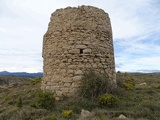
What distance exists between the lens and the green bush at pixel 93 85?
29.1 feet

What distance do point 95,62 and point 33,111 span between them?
3.55m

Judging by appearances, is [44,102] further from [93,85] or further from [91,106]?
[93,85]

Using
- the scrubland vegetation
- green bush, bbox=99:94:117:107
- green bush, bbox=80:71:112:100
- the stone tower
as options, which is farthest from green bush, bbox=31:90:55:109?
green bush, bbox=99:94:117:107

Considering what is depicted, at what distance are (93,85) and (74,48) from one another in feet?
6.22

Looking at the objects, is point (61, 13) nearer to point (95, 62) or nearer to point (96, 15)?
point (96, 15)

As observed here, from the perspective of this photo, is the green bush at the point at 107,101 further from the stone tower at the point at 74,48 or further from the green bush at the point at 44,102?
the green bush at the point at 44,102

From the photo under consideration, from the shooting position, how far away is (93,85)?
889 cm

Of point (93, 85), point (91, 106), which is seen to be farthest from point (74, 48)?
point (91, 106)

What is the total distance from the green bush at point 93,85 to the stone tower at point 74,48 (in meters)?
0.35

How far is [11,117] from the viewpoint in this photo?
762 cm

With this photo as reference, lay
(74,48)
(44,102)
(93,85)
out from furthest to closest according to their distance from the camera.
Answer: (74,48)
(93,85)
(44,102)

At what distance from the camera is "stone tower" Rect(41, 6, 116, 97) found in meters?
9.38

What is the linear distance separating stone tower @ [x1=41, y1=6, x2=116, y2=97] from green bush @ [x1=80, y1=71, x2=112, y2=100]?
0.35 m

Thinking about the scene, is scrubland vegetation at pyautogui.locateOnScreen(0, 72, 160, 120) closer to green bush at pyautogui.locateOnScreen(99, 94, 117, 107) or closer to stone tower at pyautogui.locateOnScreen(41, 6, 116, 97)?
green bush at pyautogui.locateOnScreen(99, 94, 117, 107)
